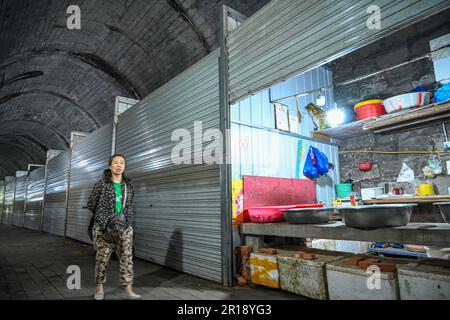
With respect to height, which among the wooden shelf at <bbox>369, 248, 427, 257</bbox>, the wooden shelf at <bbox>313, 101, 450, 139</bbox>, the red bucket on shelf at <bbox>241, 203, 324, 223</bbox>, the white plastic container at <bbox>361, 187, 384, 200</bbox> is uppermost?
the wooden shelf at <bbox>313, 101, 450, 139</bbox>

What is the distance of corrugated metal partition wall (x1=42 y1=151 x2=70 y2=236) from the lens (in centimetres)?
1312

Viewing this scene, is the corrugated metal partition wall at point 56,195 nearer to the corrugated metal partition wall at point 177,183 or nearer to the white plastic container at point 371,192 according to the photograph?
the corrugated metal partition wall at point 177,183

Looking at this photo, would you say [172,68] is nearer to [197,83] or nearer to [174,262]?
[197,83]

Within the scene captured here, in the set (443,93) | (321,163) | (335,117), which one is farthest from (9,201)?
(443,93)

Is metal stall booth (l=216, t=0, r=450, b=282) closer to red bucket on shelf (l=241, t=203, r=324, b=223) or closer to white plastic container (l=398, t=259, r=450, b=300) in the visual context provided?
red bucket on shelf (l=241, t=203, r=324, b=223)

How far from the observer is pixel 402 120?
6023mm

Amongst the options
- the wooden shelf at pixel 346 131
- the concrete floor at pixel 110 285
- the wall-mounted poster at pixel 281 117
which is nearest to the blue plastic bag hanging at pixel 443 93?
the wooden shelf at pixel 346 131

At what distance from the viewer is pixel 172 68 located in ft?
37.2

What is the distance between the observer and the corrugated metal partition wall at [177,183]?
509cm

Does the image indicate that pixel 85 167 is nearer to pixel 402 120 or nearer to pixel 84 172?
pixel 84 172

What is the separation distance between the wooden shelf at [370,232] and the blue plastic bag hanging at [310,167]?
253 cm

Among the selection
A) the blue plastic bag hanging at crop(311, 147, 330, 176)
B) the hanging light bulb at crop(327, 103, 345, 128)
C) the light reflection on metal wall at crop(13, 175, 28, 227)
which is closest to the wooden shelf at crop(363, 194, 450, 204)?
the blue plastic bag hanging at crop(311, 147, 330, 176)

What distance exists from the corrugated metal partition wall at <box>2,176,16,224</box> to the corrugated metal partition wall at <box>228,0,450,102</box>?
2674 cm

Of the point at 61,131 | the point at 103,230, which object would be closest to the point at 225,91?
the point at 103,230
